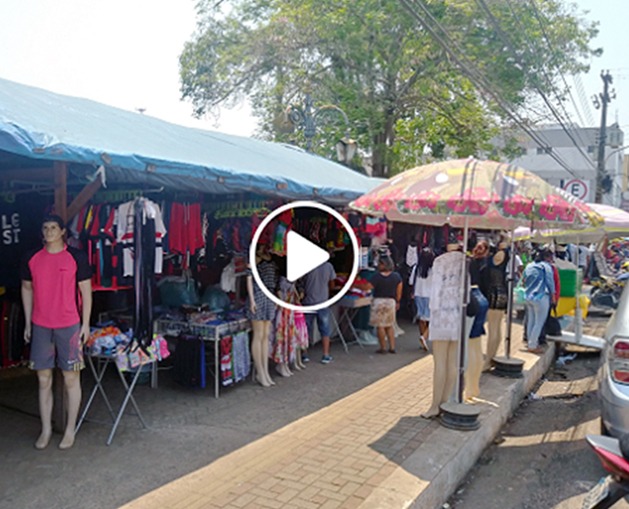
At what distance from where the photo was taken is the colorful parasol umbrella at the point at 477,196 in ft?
14.8

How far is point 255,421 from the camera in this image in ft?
18.5

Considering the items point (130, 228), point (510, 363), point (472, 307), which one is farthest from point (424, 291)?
point (130, 228)

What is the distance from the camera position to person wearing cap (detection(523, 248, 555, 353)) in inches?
364

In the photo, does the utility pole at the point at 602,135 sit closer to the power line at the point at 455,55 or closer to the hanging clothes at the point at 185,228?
the power line at the point at 455,55

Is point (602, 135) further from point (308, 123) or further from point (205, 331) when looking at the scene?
point (205, 331)

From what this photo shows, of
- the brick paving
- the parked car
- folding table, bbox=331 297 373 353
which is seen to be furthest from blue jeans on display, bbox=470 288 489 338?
folding table, bbox=331 297 373 353

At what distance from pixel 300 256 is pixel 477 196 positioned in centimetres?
395

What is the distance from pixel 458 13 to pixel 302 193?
12732mm

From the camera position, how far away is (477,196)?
4512 millimetres

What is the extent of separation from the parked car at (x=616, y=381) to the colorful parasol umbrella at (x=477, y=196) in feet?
3.32

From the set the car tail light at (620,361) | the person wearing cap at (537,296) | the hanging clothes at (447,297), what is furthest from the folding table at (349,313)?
the car tail light at (620,361)

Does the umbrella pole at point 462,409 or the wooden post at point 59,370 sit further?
the umbrella pole at point 462,409

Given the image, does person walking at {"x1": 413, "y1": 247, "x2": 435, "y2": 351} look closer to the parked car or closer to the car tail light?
the parked car

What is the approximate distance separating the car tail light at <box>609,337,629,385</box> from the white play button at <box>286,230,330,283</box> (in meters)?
4.06
